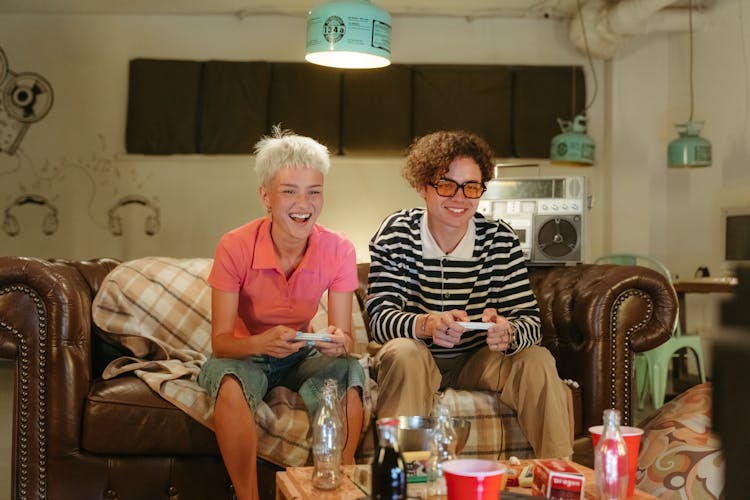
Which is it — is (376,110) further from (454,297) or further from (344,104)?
(454,297)

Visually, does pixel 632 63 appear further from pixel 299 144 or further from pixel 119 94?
pixel 299 144

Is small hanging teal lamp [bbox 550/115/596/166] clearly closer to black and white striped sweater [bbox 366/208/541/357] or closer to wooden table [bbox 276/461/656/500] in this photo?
black and white striped sweater [bbox 366/208/541/357]

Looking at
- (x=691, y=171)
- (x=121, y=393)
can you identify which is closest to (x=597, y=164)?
(x=691, y=171)

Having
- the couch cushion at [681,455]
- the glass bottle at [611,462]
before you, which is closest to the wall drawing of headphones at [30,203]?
the couch cushion at [681,455]

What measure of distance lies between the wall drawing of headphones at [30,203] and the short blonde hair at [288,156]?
4753 mm

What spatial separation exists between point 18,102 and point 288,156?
5.10m

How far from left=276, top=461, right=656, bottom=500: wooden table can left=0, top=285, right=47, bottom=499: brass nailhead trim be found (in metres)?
0.99

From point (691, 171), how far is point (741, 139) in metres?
0.67

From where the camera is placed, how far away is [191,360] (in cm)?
297

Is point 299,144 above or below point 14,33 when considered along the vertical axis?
below

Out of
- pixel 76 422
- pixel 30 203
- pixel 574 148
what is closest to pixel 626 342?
pixel 76 422

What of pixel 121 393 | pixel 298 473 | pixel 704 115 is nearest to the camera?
pixel 298 473

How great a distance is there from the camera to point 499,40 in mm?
7102

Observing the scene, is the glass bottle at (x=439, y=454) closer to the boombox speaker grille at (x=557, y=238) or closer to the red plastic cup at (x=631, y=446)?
the red plastic cup at (x=631, y=446)
